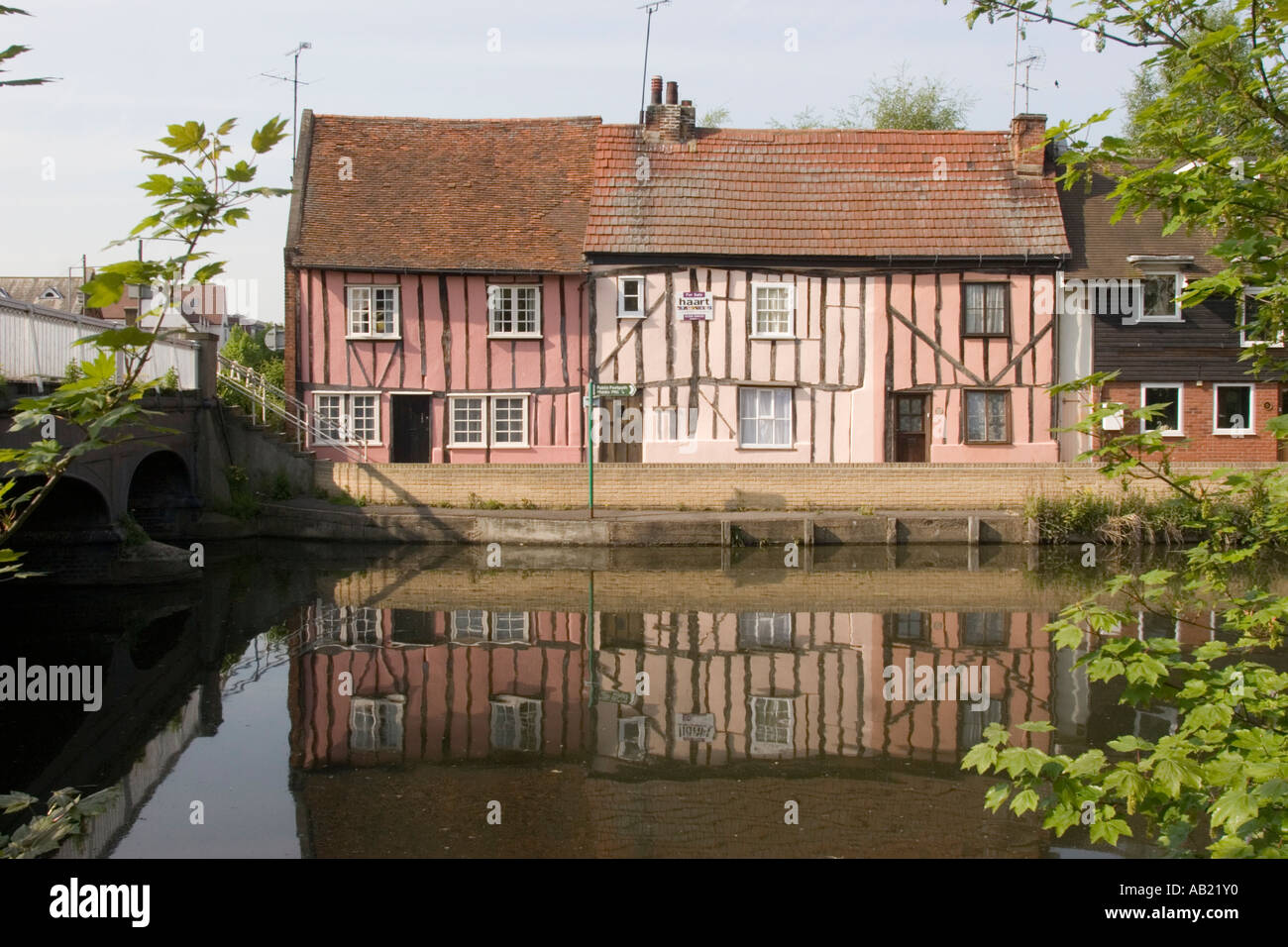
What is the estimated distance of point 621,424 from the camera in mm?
26312

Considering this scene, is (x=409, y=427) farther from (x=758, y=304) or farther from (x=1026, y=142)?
(x=1026, y=142)

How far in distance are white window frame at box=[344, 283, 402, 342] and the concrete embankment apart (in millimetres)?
4974

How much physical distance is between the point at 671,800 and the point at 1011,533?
15.7 meters

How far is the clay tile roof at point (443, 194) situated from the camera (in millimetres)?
26109

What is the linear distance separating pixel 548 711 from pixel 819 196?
19.0 m

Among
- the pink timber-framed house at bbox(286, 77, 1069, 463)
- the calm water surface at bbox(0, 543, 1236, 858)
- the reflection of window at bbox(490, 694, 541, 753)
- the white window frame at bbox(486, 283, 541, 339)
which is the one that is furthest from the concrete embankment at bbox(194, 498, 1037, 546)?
the reflection of window at bbox(490, 694, 541, 753)

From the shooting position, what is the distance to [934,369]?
26.5m

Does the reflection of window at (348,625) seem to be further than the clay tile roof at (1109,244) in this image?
No

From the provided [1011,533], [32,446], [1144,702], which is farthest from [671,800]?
[1011,533]

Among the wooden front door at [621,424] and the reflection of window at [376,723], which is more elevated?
the wooden front door at [621,424]

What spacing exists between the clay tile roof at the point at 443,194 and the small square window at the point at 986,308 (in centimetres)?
895

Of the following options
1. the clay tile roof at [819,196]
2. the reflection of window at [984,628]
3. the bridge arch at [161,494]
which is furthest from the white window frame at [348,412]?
the reflection of window at [984,628]

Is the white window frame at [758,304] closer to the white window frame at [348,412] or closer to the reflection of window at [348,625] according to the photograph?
the white window frame at [348,412]

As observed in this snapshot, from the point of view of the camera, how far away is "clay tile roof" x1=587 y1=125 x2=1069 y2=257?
26.4 metres
